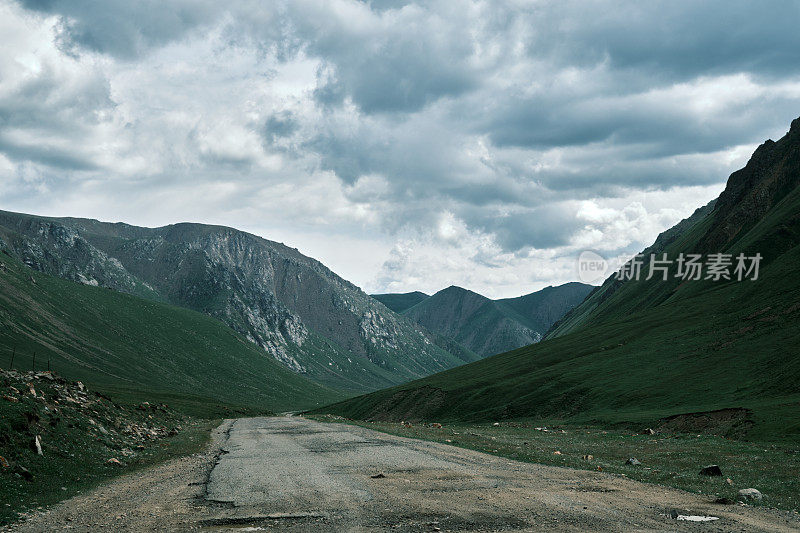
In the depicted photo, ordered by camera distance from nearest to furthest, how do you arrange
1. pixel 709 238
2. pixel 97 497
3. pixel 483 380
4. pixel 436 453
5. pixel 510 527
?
1. pixel 510 527
2. pixel 97 497
3. pixel 436 453
4. pixel 483 380
5. pixel 709 238

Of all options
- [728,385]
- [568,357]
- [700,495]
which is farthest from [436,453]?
[568,357]

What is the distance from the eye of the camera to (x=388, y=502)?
1684cm

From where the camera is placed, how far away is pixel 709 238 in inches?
7672

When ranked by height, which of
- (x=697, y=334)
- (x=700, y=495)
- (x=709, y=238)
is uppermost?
(x=709, y=238)

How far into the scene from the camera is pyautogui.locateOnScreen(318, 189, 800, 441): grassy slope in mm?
68250

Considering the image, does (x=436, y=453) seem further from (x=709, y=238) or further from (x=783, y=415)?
(x=709, y=238)

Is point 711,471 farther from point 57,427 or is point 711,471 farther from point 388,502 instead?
point 57,427

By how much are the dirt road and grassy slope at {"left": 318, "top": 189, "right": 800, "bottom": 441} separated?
3158 cm

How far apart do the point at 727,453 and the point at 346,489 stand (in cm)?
2657

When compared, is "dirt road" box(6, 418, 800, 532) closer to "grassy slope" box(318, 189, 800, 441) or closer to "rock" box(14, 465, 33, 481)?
"rock" box(14, 465, 33, 481)

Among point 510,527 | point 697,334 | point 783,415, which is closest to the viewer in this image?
point 510,527

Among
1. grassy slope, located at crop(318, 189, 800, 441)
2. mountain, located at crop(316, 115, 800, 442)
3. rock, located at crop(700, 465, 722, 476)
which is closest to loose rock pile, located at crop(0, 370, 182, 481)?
rock, located at crop(700, 465, 722, 476)

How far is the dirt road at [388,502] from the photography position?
14547mm

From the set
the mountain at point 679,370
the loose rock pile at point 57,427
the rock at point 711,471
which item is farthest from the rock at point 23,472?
the mountain at point 679,370
